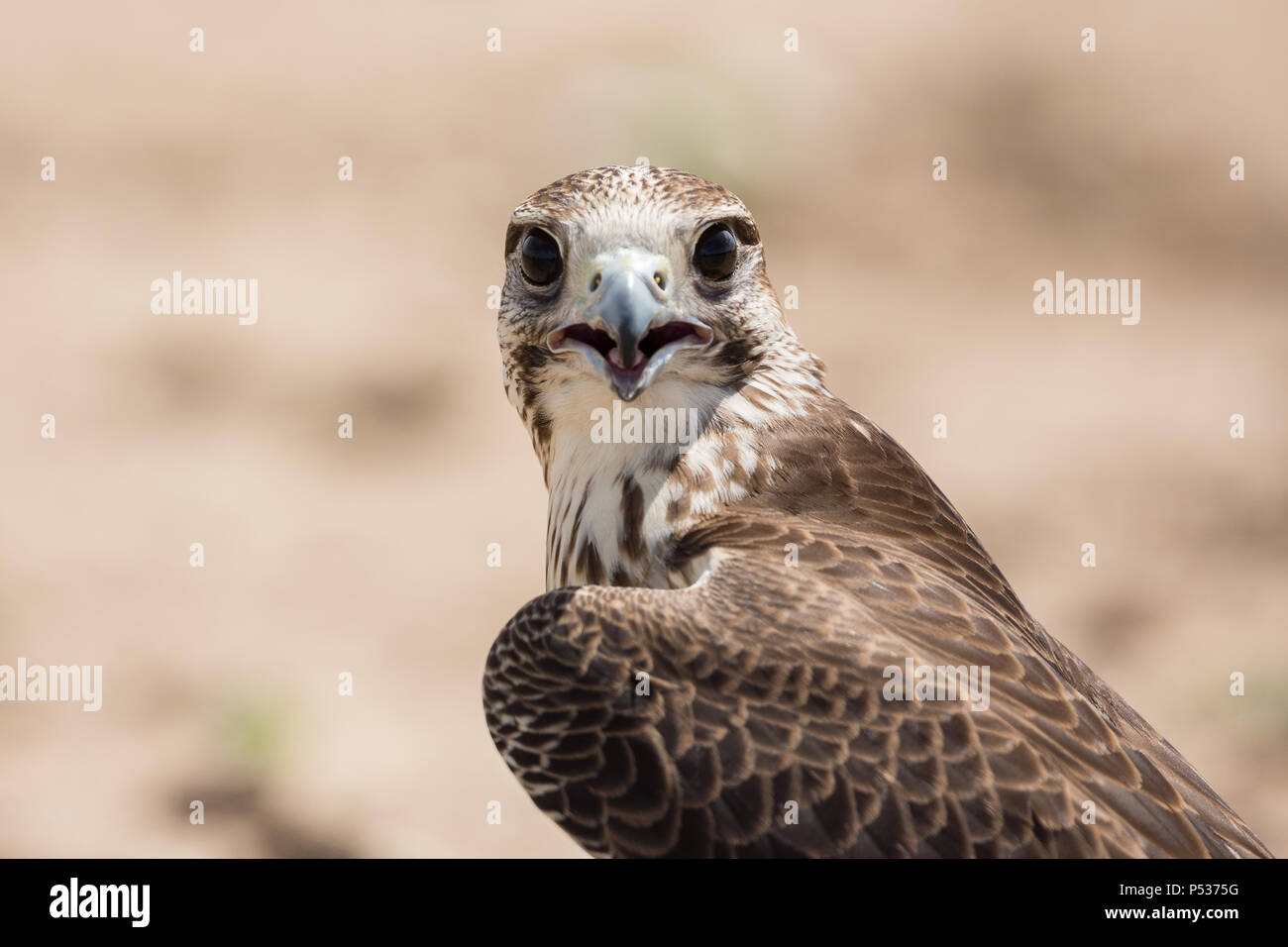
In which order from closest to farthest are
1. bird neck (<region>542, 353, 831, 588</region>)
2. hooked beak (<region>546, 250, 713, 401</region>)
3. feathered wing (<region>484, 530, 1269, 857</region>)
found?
feathered wing (<region>484, 530, 1269, 857</region>) < hooked beak (<region>546, 250, 713, 401</region>) < bird neck (<region>542, 353, 831, 588</region>)

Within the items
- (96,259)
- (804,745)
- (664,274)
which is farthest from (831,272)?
(804,745)

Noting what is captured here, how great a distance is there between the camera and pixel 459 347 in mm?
11109

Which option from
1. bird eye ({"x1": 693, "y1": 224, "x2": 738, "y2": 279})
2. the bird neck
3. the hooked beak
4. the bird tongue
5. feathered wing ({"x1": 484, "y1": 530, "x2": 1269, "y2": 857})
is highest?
bird eye ({"x1": 693, "y1": 224, "x2": 738, "y2": 279})

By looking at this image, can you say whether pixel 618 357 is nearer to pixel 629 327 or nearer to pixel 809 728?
pixel 629 327

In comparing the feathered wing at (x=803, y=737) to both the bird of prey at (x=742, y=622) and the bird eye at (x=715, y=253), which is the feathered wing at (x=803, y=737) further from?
the bird eye at (x=715, y=253)

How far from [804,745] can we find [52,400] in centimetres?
887

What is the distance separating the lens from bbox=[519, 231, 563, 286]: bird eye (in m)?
4.18

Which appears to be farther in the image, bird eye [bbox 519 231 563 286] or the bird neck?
bird eye [bbox 519 231 563 286]

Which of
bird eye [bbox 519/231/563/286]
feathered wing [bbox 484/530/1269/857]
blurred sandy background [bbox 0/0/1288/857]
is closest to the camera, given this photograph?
feathered wing [bbox 484/530/1269/857]

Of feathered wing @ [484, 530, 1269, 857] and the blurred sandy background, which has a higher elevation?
the blurred sandy background

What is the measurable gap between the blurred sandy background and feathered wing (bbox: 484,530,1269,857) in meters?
4.27

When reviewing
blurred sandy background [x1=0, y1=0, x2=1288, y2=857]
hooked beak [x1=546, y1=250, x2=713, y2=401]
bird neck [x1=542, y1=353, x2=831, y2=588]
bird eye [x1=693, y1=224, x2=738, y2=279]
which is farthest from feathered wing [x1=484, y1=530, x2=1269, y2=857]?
blurred sandy background [x1=0, y1=0, x2=1288, y2=857]

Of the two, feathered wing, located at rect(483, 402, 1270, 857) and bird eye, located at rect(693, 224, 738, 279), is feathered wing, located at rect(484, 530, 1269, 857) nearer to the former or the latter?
feathered wing, located at rect(483, 402, 1270, 857)
